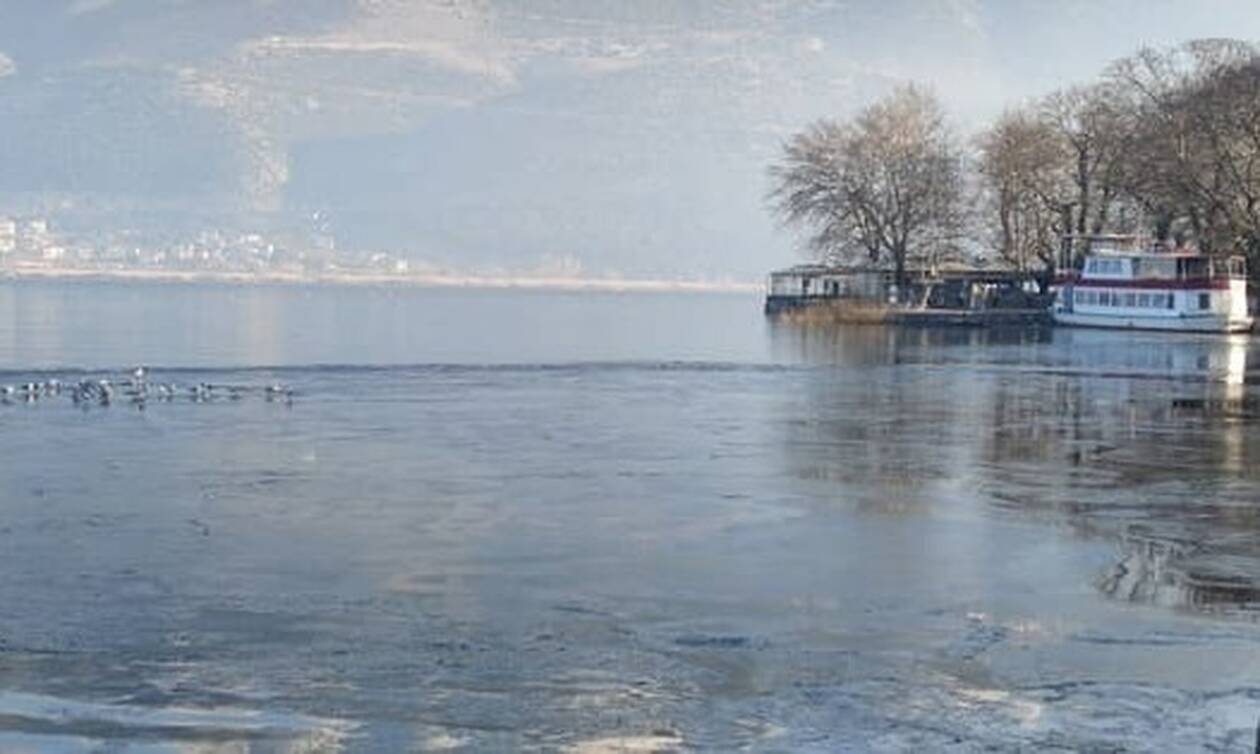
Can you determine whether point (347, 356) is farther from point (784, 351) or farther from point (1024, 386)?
point (1024, 386)

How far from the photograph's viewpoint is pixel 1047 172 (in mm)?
100125

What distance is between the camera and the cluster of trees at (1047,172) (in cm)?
8881

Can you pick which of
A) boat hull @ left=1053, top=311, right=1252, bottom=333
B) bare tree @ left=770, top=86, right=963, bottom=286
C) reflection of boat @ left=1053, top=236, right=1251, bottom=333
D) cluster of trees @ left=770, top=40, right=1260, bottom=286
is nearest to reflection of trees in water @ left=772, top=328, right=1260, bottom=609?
boat hull @ left=1053, top=311, right=1252, bottom=333

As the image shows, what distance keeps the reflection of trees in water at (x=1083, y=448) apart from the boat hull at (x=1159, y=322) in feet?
77.5

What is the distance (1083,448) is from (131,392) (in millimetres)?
19112

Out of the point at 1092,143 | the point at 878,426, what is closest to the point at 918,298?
the point at 1092,143

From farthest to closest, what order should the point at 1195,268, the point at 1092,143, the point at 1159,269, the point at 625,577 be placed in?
1. the point at 1092,143
2. the point at 1159,269
3. the point at 1195,268
4. the point at 625,577

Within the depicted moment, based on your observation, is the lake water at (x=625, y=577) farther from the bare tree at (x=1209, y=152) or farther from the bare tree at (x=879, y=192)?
the bare tree at (x=879, y=192)

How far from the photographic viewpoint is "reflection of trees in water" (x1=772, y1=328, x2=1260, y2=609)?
1912 centimetres

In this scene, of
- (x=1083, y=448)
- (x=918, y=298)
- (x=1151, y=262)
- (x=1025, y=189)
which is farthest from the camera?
(x=918, y=298)

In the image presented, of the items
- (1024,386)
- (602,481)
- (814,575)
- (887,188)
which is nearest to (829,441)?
(602,481)

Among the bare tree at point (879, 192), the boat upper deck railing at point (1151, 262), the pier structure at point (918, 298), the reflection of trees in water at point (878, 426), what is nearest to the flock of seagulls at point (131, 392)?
the reflection of trees in water at point (878, 426)

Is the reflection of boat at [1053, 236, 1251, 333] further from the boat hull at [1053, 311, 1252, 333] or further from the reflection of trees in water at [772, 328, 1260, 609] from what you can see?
the reflection of trees in water at [772, 328, 1260, 609]

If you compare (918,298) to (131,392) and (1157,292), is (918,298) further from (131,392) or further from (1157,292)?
(131,392)
